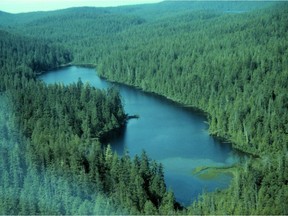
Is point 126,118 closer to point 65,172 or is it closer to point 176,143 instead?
point 176,143

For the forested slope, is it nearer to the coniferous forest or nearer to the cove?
the coniferous forest

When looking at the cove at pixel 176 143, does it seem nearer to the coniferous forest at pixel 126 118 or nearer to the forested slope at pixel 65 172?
the coniferous forest at pixel 126 118

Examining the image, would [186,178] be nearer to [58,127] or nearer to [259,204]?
[259,204]

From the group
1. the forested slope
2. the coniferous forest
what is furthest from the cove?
the forested slope

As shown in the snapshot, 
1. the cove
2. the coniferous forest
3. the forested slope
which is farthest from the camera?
the cove

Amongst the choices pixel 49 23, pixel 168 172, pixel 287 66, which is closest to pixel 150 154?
pixel 168 172
